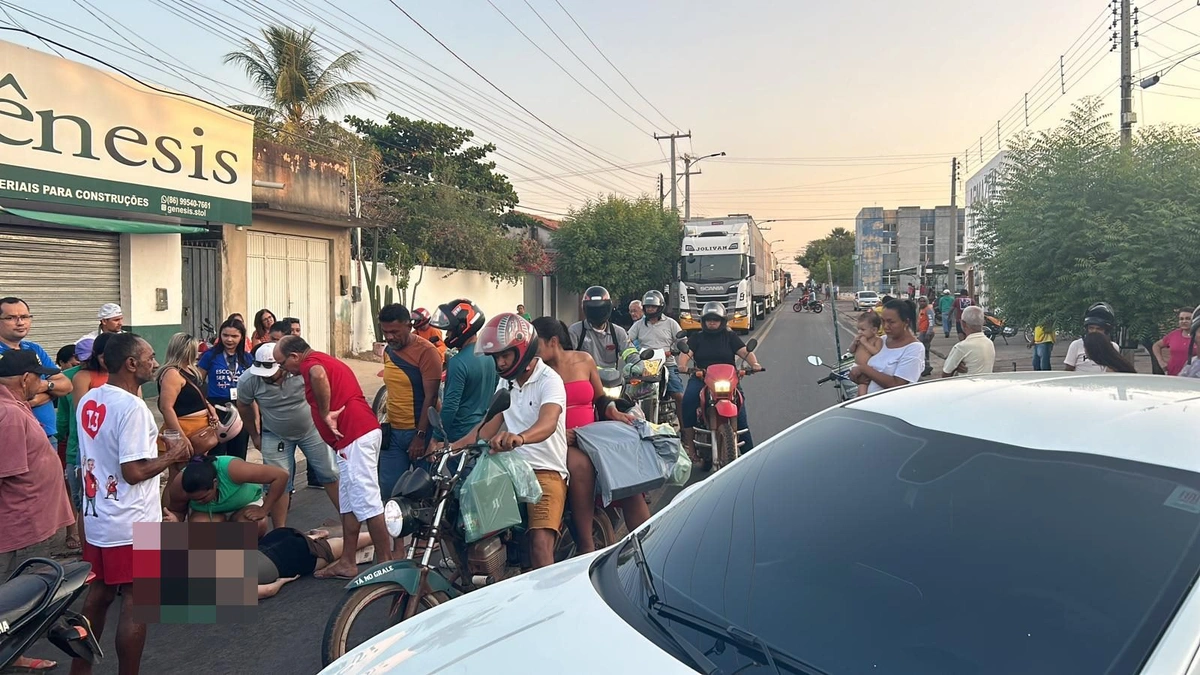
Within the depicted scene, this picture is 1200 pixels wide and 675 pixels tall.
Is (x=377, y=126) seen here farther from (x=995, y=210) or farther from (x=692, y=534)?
(x=692, y=534)

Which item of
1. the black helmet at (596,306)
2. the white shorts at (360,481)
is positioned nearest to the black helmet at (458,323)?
the white shorts at (360,481)

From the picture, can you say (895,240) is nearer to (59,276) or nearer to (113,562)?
(59,276)

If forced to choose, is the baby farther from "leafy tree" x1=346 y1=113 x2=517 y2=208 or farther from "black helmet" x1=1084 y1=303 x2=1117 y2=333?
"leafy tree" x1=346 y1=113 x2=517 y2=208

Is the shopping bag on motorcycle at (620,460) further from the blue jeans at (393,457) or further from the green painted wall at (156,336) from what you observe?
the green painted wall at (156,336)

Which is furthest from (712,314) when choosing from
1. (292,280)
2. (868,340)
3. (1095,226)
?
(292,280)

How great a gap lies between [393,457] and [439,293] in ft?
57.5

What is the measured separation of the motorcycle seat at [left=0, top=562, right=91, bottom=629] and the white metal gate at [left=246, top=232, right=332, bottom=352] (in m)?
12.4

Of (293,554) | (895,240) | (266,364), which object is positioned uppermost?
(895,240)

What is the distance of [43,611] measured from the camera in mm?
2840

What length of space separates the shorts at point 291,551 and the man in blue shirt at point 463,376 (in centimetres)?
113

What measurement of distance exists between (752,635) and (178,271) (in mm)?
13013

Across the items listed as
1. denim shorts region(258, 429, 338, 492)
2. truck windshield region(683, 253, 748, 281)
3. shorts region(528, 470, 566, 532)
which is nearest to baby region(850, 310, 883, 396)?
shorts region(528, 470, 566, 532)

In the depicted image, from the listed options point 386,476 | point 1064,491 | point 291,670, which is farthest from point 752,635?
point 386,476

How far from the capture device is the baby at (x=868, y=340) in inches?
258
